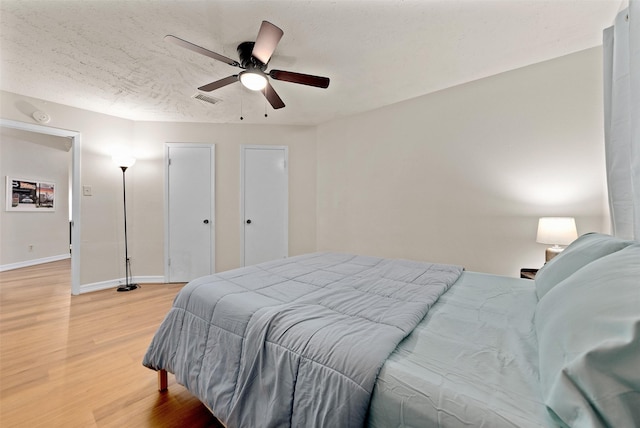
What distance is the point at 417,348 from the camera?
90cm

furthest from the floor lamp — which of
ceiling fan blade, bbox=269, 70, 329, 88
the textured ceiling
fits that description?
ceiling fan blade, bbox=269, 70, 329, 88

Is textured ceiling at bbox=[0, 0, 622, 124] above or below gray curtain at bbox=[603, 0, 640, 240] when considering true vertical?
above

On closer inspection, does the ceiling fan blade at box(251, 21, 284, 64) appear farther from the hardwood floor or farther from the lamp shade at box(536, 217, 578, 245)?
the lamp shade at box(536, 217, 578, 245)

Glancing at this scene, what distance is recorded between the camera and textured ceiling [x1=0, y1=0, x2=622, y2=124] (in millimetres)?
1779

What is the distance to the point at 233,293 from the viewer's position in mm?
1377

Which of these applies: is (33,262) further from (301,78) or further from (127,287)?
(301,78)

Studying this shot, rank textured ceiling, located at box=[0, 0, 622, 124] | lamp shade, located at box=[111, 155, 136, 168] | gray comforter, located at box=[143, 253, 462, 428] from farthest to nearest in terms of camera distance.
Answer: lamp shade, located at box=[111, 155, 136, 168] → textured ceiling, located at box=[0, 0, 622, 124] → gray comforter, located at box=[143, 253, 462, 428]

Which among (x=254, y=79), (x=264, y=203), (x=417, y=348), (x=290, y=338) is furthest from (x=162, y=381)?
(x=264, y=203)

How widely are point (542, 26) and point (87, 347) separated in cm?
430

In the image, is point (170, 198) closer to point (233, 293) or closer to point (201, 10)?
point (201, 10)

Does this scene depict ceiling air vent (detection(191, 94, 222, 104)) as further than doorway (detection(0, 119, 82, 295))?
No

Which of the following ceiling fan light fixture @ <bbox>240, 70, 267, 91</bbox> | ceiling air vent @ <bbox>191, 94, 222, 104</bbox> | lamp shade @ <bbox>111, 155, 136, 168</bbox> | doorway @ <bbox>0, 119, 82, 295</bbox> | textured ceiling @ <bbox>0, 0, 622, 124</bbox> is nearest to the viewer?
textured ceiling @ <bbox>0, 0, 622, 124</bbox>

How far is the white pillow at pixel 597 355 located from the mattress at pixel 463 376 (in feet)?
0.24

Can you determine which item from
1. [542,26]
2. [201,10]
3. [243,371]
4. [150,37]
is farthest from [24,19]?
[542,26]
